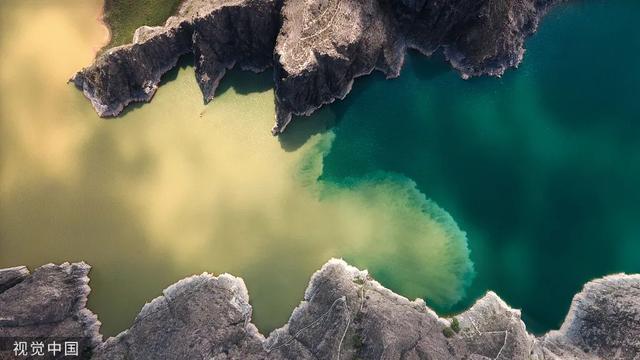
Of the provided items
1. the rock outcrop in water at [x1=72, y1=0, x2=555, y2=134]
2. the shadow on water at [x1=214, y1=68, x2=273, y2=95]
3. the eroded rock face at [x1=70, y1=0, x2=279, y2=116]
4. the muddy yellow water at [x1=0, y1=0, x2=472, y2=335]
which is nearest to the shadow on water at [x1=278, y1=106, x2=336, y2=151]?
the muddy yellow water at [x1=0, y1=0, x2=472, y2=335]

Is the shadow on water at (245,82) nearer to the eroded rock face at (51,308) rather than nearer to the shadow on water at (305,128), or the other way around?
the shadow on water at (305,128)

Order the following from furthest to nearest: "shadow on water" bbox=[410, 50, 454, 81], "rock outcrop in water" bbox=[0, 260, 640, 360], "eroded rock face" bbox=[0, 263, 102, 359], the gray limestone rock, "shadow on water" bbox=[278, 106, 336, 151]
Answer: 1. "shadow on water" bbox=[410, 50, 454, 81]
2. "shadow on water" bbox=[278, 106, 336, 151]
3. the gray limestone rock
4. "eroded rock face" bbox=[0, 263, 102, 359]
5. "rock outcrop in water" bbox=[0, 260, 640, 360]

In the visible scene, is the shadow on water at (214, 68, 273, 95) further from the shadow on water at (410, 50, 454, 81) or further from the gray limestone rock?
the gray limestone rock

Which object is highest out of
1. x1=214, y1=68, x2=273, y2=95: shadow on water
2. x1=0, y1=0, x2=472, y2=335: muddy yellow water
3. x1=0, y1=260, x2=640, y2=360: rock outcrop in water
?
x1=214, y1=68, x2=273, y2=95: shadow on water

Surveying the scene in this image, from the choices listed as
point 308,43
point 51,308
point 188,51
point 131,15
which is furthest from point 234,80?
point 51,308

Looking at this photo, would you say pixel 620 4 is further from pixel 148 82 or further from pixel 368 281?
pixel 148 82
